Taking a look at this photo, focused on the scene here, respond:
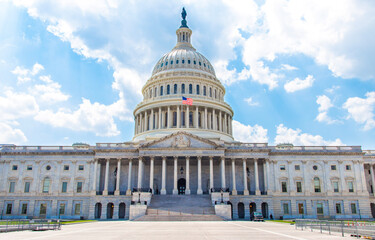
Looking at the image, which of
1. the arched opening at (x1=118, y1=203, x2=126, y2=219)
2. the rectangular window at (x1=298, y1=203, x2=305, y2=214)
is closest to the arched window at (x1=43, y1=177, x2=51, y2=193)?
the arched opening at (x1=118, y1=203, x2=126, y2=219)

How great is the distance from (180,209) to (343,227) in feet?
100

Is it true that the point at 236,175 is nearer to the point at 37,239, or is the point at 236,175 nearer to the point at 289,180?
the point at 289,180

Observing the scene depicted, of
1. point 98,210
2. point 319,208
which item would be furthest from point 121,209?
point 319,208

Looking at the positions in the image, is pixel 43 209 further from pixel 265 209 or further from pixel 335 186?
pixel 335 186

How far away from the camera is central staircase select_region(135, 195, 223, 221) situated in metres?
48.1

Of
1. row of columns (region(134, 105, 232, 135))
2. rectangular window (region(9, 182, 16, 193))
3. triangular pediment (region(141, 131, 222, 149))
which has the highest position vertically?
row of columns (region(134, 105, 232, 135))

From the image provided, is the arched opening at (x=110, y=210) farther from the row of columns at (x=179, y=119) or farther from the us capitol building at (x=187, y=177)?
the row of columns at (x=179, y=119)

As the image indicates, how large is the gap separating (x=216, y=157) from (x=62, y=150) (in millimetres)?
31496

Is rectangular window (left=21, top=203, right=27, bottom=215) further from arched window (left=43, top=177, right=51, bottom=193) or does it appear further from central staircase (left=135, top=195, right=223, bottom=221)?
central staircase (left=135, top=195, right=223, bottom=221)

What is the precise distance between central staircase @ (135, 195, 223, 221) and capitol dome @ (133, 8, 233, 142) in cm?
1967

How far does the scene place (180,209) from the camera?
51.9 meters

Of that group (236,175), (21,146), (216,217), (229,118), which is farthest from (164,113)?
(216,217)

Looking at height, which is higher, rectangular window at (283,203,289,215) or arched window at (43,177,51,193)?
arched window at (43,177,51,193)

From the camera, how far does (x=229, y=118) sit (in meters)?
88.3
